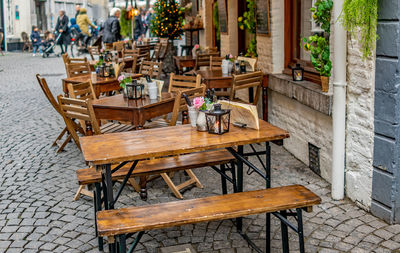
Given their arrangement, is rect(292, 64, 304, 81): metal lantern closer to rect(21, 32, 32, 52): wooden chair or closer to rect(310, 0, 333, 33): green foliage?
rect(310, 0, 333, 33): green foliage

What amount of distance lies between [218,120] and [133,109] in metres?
1.63

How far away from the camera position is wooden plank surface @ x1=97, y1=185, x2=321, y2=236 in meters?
3.35

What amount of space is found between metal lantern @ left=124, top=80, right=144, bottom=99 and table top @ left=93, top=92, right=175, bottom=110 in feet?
0.16

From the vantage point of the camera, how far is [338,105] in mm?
5078

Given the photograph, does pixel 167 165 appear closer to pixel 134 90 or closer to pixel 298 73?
pixel 134 90

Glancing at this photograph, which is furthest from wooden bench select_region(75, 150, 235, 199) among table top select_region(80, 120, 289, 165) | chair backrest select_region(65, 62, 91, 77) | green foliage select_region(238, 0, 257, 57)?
chair backrest select_region(65, 62, 91, 77)

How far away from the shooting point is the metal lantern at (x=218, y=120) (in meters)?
4.09

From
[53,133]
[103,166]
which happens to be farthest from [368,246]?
[53,133]

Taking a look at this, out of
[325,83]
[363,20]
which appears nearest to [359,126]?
[325,83]

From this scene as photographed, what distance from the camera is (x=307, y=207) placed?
12.1 ft

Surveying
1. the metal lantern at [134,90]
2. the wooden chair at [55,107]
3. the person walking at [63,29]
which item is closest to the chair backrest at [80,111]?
the metal lantern at [134,90]

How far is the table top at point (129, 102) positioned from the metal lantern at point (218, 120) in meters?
1.53

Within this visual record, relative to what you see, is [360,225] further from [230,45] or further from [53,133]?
[230,45]

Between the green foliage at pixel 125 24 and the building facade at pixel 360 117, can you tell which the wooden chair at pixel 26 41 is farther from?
the building facade at pixel 360 117
